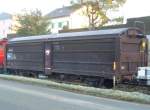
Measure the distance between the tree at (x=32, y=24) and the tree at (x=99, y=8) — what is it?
1100 centimetres

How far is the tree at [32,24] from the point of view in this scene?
63.1 meters

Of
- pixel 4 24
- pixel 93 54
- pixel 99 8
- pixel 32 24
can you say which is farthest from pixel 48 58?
pixel 4 24

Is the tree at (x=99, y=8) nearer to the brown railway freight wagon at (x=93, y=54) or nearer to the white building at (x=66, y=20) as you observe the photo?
the brown railway freight wagon at (x=93, y=54)

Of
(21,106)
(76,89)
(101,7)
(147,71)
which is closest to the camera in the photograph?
(21,106)

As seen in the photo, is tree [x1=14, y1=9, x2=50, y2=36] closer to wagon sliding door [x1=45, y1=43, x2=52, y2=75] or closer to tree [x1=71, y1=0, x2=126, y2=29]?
tree [x1=71, y1=0, x2=126, y2=29]

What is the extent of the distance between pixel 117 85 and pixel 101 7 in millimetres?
30359

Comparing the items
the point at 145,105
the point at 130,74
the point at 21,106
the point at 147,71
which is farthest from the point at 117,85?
the point at 21,106

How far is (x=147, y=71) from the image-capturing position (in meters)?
21.7

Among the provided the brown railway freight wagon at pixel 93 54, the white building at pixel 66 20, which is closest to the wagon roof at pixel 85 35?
the brown railway freight wagon at pixel 93 54

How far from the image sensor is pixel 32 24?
63781 millimetres

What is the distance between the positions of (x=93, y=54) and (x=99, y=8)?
1129 inches

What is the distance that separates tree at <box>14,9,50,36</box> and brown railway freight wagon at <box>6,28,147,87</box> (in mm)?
32313

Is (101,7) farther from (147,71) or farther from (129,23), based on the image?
(147,71)

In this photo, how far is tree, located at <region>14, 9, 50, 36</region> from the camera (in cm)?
6312
